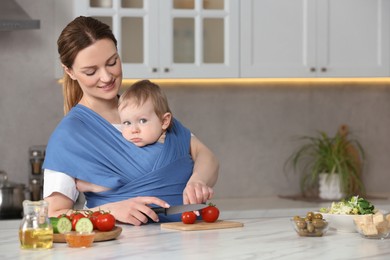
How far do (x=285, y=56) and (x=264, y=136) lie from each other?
573 mm

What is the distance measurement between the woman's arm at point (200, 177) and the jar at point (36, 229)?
20.6 inches

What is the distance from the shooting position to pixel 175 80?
516 cm

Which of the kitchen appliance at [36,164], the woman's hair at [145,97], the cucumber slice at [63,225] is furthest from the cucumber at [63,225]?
the kitchen appliance at [36,164]

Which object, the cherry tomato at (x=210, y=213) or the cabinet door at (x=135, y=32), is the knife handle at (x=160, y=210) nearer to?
the cherry tomato at (x=210, y=213)

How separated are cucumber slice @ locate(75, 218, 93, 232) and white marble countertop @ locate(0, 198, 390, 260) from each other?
0.05 metres

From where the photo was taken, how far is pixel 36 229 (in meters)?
2.27

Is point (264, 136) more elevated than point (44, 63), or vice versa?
point (44, 63)

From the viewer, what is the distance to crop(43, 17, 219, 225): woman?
105 inches

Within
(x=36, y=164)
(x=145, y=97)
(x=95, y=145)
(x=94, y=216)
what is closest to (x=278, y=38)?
(x=36, y=164)

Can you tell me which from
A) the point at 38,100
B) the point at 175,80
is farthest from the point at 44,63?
the point at 175,80

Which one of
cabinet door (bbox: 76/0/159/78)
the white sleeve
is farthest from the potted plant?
the white sleeve

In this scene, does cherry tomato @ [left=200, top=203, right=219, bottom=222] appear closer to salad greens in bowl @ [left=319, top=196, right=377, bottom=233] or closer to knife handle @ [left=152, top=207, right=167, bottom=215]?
knife handle @ [left=152, top=207, right=167, bottom=215]

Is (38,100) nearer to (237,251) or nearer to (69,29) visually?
(69,29)

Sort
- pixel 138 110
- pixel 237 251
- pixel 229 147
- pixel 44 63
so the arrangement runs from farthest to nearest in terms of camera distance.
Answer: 1. pixel 229 147
2. pixel 44 63
3. pixel 138 110
4. pixel 237 251
